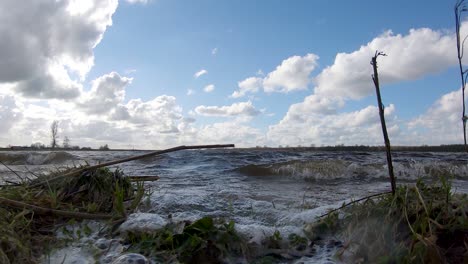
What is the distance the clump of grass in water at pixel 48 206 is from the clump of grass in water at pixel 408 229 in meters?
1.68

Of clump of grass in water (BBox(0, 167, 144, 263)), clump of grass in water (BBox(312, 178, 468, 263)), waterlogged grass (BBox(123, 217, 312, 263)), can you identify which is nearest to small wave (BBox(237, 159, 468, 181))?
clump of grass in water (BBox(0, 167, 144, 263))

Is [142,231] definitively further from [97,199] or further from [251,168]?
[251,168]

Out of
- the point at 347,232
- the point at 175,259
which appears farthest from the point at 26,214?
the point at 347,232

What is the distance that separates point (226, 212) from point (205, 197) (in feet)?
2.94

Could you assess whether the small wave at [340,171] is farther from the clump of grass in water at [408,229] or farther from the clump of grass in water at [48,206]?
the clump of grass in water at [408,229]

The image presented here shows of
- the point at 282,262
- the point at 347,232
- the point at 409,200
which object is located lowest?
the point at 282,262

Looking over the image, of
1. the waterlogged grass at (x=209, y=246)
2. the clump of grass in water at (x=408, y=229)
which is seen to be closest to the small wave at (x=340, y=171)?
the clump of grass in water at (x=408, y=229)

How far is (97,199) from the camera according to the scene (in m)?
3.11

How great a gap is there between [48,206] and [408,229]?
2576 mm

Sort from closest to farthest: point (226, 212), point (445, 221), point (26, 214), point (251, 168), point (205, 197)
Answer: point (445, 221), point (26, 214), point (226, 212), point (205, 197), point (251, 168)

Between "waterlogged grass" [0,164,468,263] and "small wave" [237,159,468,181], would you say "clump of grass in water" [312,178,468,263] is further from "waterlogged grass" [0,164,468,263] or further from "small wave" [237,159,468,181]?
"small wave" [237,159,468,181]

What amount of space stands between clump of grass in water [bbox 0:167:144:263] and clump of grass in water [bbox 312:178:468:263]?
168cm

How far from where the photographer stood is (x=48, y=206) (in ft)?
8.96

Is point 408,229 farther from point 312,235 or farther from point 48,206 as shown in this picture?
point 48,206
